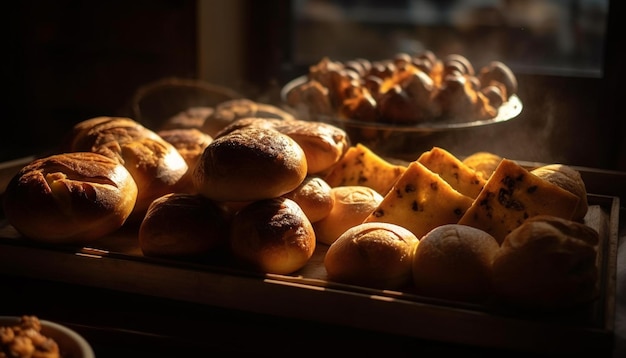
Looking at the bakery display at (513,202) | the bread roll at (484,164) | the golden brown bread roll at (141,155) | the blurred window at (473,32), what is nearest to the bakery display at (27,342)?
the golden brown bread roll at (141,155)

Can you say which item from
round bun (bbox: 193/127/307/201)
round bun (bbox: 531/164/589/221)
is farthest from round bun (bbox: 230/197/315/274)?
round bun (bbox: 531/164/589/221)

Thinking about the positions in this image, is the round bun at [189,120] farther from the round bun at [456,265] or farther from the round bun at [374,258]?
the round bun at [456,265]

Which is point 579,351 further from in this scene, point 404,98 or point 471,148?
point 471,148

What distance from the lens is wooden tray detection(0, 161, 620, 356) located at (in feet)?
3.79

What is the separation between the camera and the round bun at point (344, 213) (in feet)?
5.13

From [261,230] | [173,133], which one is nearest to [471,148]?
[173,133]

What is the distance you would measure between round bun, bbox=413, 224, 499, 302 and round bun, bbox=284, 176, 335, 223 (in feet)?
0.99

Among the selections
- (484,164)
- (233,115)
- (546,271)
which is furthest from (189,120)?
(546,271)

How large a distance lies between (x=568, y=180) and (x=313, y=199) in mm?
554

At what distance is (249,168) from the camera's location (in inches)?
55.5

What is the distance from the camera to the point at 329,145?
167 cm

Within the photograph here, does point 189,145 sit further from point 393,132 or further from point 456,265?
point 456,265

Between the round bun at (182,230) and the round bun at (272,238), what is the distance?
0.04 m

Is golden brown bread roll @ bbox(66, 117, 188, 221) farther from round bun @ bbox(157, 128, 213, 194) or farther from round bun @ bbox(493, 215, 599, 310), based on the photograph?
round bun @ bbox(493, 215, 599, 310)
